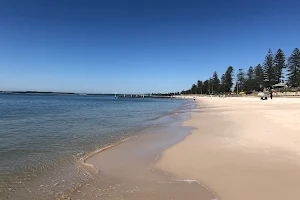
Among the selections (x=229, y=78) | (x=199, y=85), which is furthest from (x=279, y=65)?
(x=199, y=85)

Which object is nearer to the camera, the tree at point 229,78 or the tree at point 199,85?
the tree at point 229,78

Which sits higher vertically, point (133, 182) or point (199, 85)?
point (199, 85)

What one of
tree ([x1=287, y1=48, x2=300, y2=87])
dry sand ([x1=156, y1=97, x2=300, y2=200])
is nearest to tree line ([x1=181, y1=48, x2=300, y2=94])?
tree ([x1=287, y1=48, x2=300, y2=87])

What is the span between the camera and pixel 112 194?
4738 millimetres

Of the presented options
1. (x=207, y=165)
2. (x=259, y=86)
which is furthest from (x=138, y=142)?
(x=259, y=86)

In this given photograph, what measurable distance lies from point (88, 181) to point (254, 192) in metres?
3.55

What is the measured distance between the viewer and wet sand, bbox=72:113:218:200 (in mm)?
4656

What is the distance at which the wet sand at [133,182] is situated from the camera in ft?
15.3

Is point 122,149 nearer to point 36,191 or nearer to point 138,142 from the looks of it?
point 138,142

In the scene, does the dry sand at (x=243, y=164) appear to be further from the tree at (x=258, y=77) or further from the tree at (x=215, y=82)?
the tree at (x=215, y=82)

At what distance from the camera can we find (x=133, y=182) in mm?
5395

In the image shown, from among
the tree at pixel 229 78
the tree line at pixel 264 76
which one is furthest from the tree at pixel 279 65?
the tree at pixel 229 78

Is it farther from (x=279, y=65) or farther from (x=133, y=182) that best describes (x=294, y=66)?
(x=133, y=182)

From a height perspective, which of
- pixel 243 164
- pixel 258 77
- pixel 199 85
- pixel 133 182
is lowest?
pixel 133 182
